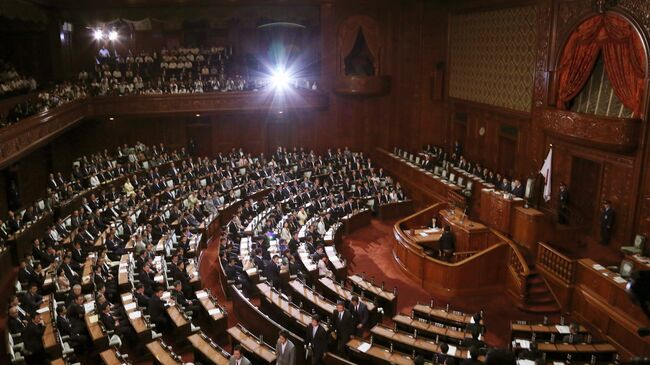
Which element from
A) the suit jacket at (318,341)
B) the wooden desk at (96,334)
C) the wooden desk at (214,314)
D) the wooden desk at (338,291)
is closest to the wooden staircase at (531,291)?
the wooden desk at (338,291)

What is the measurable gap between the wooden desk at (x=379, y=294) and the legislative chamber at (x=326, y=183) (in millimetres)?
67

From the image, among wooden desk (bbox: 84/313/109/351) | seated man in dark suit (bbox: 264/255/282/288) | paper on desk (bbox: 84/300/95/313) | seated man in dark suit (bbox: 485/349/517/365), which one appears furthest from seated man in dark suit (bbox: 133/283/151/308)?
seated man in dark suit (bbox: 485/349/517/365)

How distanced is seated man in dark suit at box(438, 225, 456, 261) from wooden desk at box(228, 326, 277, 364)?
252 inches

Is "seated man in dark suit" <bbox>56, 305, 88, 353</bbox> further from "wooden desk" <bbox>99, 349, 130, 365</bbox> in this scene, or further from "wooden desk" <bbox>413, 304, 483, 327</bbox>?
"wooden desk" <bbox>413, 304, 483, 327</bbox>

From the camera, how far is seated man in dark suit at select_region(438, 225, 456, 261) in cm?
1373

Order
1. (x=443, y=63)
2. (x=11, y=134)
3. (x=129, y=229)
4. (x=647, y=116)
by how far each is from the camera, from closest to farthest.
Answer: (x=647, y=116), (x=11, y=134), (x=129, y=229), (x=443, y=63)

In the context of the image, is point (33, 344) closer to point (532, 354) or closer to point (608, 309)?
point (532, 354)

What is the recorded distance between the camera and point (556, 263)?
11.5 m

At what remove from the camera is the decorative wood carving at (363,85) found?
22.2 metres

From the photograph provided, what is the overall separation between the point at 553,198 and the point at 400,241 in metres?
4.44

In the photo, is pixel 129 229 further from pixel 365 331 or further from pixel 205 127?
pixel 205 127

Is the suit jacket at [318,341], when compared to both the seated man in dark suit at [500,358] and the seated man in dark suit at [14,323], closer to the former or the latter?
the seated man in dark suit at [14,323]

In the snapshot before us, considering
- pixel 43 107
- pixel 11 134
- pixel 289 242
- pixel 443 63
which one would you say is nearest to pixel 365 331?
pixel 289 242

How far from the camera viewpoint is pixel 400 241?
1405 centimetres
